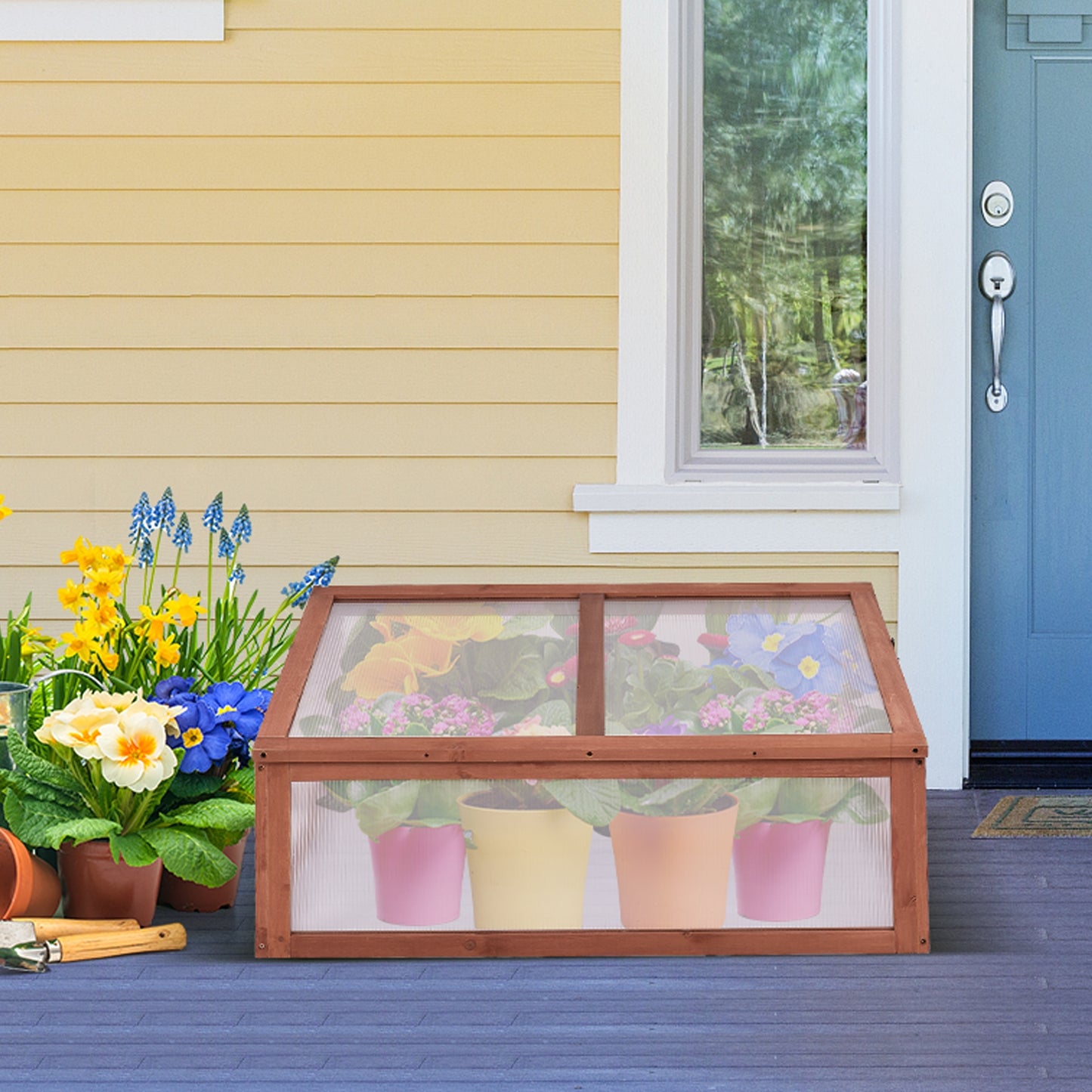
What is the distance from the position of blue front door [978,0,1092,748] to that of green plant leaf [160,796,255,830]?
1.90 meters

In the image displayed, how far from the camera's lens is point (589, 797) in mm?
2152

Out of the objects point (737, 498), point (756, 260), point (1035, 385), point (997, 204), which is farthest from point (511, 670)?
point (997, 204)

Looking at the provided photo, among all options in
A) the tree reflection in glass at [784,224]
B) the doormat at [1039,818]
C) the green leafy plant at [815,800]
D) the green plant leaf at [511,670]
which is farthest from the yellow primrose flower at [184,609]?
the doormat at [1039,818]

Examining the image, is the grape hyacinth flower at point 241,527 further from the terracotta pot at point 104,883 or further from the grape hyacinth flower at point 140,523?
the terracotta pot at point 104,883

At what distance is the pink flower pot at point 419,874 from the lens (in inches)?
84.8

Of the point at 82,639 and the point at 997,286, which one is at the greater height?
the point at 997,286

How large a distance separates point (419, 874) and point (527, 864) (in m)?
0.17

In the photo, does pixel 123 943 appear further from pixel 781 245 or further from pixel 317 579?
pixel 781 245

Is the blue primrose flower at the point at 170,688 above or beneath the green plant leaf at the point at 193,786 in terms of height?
above

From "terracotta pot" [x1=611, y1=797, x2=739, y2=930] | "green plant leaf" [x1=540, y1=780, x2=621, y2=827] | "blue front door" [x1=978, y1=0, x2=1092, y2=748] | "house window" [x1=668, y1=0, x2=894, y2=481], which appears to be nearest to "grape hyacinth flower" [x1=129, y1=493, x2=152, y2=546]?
"green plant leaf" [x1=540, y1=780, x2=621, y2=827]

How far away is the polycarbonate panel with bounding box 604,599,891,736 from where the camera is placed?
2.20 metres

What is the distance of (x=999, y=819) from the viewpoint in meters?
3.03

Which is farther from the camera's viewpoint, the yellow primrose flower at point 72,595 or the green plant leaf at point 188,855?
the yellow primrose flower at point 72,595

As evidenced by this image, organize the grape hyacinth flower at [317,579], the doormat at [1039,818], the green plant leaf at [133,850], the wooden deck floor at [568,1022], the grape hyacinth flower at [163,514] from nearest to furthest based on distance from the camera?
the wooden deck floor at [568,1022]
the green plant leaf at [133,850]
the grape hyacinth flower at [163,514]
the grape hyacinth flower at [317,579]
the doormat at [1039,818]
